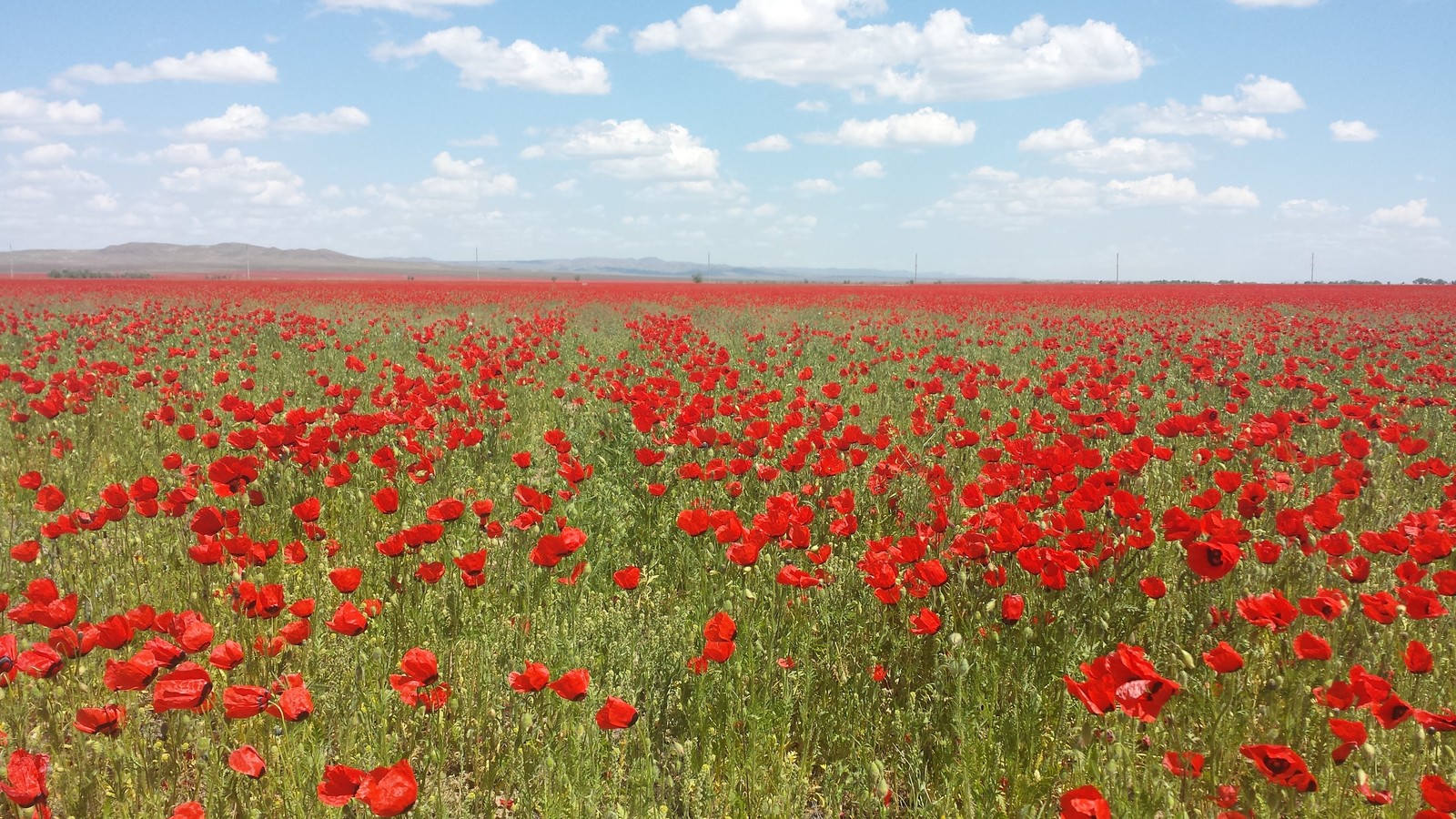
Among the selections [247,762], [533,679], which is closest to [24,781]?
[247,762]

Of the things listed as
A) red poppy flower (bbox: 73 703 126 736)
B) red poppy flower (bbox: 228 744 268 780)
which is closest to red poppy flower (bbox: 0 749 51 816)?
red poppy flower (bbox: 73 703 126 736)

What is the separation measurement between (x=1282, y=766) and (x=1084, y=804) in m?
0.51

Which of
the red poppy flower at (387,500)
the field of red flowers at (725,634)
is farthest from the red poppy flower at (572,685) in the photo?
the red poppy flower at (387,500)

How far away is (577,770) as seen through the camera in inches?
95.9

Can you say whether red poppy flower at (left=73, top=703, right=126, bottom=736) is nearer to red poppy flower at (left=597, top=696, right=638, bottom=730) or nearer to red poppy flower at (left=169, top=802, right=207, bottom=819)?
red poppy flower at (left=169, top=802, right=207, bottom=819)

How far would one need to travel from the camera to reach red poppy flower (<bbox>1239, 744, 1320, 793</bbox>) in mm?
1771

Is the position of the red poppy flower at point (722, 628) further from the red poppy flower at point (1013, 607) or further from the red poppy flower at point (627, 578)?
the red poppy flower at point (1013, 607)

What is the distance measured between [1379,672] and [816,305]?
21.0m

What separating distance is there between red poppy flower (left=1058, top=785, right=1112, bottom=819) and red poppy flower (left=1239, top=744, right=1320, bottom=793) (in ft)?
1.24

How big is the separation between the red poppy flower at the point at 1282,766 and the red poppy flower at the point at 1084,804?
1.24ft

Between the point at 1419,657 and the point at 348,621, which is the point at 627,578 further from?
the point at 1419,657

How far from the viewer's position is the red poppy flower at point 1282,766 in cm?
177

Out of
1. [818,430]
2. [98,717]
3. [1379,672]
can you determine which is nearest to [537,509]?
[98,717]

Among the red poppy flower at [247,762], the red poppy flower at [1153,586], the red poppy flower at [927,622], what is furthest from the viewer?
the red poppy flower at [1153,586]
